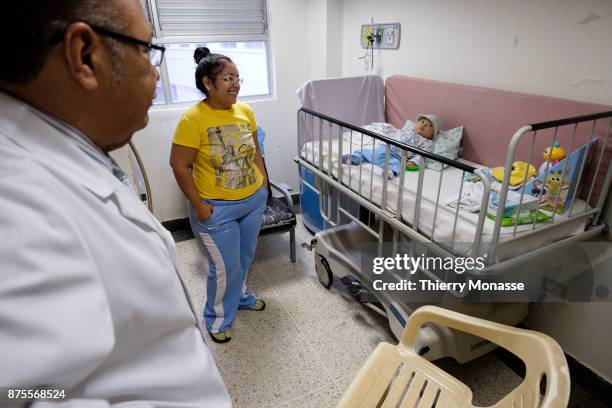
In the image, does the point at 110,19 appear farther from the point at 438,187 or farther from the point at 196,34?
the point at 196,34

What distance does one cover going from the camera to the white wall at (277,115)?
284cm

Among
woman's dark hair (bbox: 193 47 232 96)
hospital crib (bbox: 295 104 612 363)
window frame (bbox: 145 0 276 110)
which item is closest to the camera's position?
hospital crib (bbox: 295 104 612 363)

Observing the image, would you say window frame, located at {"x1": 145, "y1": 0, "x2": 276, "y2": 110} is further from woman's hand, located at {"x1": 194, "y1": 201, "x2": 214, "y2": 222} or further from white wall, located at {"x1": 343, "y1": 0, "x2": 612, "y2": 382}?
woman's hand, located at {"x1": 194, "y1": 201, "x2": 214, "y2": 222}

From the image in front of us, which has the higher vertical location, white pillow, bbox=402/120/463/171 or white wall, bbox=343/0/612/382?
white wall, bbox=343/0/612/382

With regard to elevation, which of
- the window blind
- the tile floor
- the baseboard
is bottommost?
the tile floor

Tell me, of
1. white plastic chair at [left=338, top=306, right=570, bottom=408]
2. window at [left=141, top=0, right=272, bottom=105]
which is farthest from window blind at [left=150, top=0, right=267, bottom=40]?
white plastic chair at [left=338, top=306, right=570, bottom=408]

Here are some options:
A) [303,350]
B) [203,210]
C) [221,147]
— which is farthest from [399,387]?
[221,147]

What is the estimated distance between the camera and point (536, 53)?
71.3 inches

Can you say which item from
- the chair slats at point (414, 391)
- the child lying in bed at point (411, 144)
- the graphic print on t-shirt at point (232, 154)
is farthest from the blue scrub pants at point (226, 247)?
the chair slats at point (414, 391)

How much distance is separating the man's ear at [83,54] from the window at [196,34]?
2.23 m

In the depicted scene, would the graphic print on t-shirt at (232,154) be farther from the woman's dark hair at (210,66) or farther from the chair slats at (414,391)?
the chair slats at (414,391)

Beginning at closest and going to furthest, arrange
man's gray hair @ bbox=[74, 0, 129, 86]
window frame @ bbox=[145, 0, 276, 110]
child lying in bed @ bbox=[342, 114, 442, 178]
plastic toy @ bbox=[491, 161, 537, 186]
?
man's gray hair @ bbox=[74, 0, 129, 86] → plastic toy @ bbox=[491, 161, 537, 186] → child lying in bed @ bbox=[342, 114, 442, 178] → window frame @ bbox=[145, 0, 276, 110]

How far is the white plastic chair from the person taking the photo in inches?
37.9

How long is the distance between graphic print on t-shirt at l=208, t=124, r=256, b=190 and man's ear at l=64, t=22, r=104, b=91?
3.59ft
